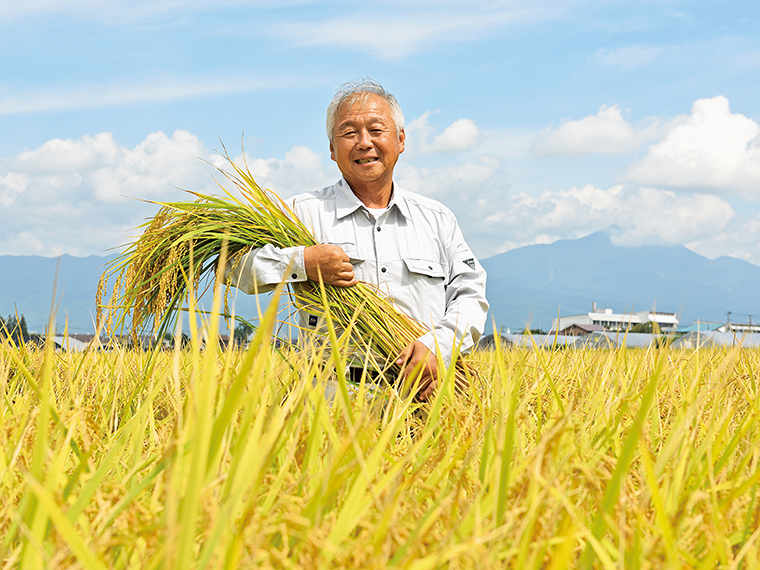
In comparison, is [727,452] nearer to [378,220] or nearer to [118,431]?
[118,431]

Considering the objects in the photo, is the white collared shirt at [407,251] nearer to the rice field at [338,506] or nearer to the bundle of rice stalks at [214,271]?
Answer: the bundle of rice stalks at [214,271]

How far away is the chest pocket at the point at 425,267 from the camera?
2.94 m

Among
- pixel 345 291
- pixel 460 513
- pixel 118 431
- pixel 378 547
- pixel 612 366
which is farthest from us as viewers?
pixel 612 366

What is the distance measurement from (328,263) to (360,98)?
99 cm

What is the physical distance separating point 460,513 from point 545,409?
127cm

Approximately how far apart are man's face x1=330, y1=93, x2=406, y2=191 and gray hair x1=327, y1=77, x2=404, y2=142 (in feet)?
0.11

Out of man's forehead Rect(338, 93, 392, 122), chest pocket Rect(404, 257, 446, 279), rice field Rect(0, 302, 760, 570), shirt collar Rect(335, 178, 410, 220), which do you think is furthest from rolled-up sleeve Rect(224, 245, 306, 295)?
rice field Rect(0, 302, 760, 570)

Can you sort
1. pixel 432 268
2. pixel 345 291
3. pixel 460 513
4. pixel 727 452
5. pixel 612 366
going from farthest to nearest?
pixel 432 268 → pixel 612 366 → pixel 345 291 → pixel 727 452 → pixel 460 513

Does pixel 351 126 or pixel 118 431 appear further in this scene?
pixel 351 126

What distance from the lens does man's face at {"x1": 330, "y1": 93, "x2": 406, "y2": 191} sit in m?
2.84

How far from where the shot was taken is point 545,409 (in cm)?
226

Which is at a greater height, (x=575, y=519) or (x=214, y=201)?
(x=214, y=201)

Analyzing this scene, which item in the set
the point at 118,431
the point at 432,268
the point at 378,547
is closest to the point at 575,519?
the point at 378,547

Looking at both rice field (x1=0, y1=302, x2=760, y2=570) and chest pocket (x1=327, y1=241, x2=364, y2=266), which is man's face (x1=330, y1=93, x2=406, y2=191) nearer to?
chest pocket (x1=327, y1=241, x2=364, y2=266)
